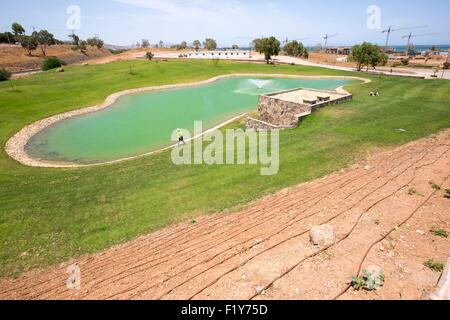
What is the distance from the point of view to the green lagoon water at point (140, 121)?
29.4m

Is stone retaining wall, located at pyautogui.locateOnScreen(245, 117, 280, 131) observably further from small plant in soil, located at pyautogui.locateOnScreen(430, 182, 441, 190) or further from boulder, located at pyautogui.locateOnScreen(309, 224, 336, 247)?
boulder, located at pyautogui.locateOnScreen(309, 224, 336, 247)

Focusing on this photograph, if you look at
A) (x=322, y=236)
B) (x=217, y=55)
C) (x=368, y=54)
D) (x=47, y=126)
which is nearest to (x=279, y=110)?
(x=322, y=236)

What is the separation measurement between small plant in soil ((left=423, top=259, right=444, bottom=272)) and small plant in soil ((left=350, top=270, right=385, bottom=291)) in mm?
1721

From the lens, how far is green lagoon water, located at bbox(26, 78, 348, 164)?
29.4 metres

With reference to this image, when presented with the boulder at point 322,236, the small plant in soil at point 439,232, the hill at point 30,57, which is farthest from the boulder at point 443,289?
the hill at point 30,57

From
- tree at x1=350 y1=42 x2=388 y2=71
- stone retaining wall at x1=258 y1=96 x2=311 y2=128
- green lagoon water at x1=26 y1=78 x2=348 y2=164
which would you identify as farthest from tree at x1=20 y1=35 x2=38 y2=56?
tree at x1=350 y1=42 x2=388 y2=71

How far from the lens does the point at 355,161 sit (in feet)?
59.4

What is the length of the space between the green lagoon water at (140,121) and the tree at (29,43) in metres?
79.6

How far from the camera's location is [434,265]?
8398 mm

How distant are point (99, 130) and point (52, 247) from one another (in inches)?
1042

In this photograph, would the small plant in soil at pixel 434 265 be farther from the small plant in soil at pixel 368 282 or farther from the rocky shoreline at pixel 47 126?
the rocky shoreline at pixel 47 126

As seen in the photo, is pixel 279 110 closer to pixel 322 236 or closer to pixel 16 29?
pixel 322 236
